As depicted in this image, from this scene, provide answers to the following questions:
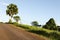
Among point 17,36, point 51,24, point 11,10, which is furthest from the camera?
point 11,10

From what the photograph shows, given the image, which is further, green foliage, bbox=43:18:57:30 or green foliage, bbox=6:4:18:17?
green foliage, bbox=6:4:18:17

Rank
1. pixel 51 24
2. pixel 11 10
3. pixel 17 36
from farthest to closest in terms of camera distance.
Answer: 1. pixel 11 10
2. pixel 51 24
3. pixel 17 36

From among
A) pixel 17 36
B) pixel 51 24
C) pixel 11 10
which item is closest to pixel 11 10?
pixel 11 10

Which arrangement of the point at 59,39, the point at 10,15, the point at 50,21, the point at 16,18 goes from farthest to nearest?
the point at 16,18 → the point at 10,15 → the point at 50,21 → the point at 59,39

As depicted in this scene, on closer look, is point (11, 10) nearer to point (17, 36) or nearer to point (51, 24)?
point (51, 24)

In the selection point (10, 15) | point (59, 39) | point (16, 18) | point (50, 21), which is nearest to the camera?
point (59, 39)

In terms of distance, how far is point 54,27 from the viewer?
2116 inches

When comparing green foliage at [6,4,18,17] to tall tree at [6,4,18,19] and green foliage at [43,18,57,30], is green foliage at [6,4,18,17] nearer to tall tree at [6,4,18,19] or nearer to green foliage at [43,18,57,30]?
tall tree at [6,4,18,19]

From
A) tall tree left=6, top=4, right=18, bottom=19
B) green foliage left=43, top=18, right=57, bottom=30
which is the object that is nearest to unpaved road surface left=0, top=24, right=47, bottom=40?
green foliage left=43, top=18, right=57, bottom=30

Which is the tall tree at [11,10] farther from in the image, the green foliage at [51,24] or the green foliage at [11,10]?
the green foliage at [51,24]

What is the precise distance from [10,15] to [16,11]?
3365mm

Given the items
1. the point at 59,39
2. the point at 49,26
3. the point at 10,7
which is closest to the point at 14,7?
the point at 10,7

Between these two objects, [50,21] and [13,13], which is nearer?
[50,21]

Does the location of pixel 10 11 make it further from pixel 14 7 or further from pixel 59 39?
pixel 59 39
